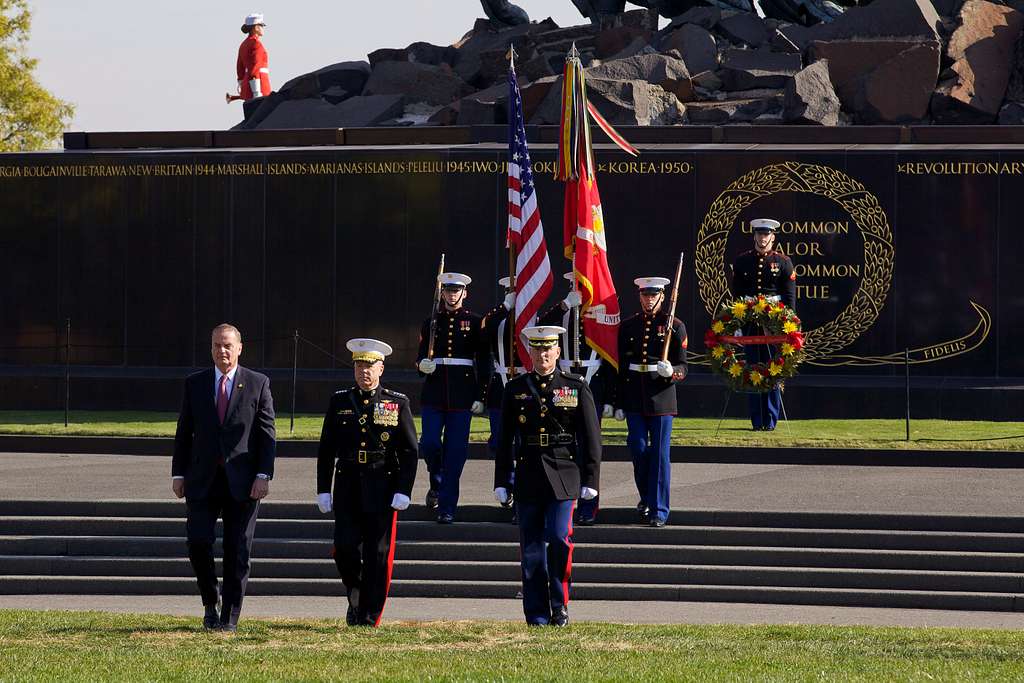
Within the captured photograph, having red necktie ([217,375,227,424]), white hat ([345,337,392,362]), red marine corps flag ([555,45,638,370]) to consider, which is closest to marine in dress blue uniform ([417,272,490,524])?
red marine corps flag ([555,45,638,370])

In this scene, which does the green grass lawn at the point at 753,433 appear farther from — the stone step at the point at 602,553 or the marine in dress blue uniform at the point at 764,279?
the stone step at the point at 602,553

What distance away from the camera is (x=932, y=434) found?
17.2 m

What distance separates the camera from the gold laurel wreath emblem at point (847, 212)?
1983cm

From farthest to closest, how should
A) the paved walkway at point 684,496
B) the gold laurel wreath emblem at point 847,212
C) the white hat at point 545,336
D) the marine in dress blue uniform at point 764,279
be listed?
1. the gold laurel wreath emblem at point 847,212
2. the marine in dress blue uniform at point 764,279
3. the paved walkway at point 684,496
4. the white hat at point 545,336

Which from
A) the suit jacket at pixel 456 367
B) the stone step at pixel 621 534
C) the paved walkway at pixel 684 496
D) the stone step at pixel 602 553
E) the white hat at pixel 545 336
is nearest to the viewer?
the white hat at pixel 545 336

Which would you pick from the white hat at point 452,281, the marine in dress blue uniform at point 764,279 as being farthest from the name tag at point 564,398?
the marine in dress blue uniform at point 764,279

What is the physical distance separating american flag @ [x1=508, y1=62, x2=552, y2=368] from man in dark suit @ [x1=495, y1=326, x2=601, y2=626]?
2935 millimetres

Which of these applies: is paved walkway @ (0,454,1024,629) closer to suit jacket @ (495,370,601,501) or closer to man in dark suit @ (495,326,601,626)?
man in dark suit @ (495,326,601,626)

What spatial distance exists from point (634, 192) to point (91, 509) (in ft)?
29.8

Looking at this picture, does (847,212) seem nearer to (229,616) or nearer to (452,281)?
(452,281)

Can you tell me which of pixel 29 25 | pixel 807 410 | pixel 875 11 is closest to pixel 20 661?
pixel 807 410

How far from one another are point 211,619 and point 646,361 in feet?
14.6

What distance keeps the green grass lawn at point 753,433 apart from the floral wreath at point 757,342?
0.56 metres

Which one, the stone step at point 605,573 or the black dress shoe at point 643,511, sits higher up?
the black dress shoe at point 643,511
